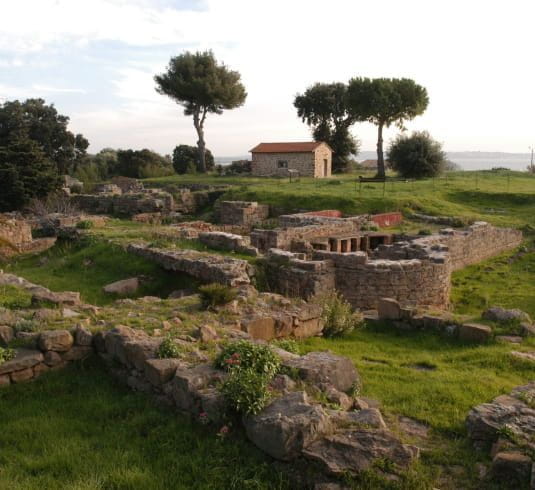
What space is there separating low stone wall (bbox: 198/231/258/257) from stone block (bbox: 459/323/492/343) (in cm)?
602

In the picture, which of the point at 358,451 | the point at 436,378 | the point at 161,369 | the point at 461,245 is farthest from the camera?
the point at 461,245

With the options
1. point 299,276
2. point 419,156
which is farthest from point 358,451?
point 419,156

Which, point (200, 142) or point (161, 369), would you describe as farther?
point (200, 142)

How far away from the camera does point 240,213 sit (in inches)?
952

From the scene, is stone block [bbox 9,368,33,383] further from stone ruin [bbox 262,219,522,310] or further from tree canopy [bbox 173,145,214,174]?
tree canopy [bbox 173,145,214,174]

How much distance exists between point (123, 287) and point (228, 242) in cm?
342

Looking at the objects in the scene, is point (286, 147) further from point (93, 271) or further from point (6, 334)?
point (6, 334)

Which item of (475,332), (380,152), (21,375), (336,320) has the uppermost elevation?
(380,152)

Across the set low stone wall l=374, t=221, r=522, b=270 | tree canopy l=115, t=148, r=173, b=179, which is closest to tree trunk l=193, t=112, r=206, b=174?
tree canopy l=115, t=148, r=173, b=179

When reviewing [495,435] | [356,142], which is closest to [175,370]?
[495,435]

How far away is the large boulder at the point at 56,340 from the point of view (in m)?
6.79

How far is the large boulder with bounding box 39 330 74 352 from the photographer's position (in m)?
6.79

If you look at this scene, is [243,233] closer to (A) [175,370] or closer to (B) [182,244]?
(B) [182,244]

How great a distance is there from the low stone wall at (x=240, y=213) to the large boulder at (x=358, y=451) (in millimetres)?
18958
